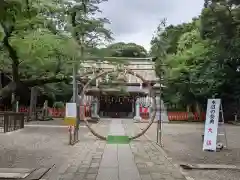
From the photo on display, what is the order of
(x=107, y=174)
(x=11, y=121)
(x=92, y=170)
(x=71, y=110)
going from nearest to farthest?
(x=107, y=174), (x=92, y=170), (x=71, y=110), (x=11, y=121)

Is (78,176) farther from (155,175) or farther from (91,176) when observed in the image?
(155,175)

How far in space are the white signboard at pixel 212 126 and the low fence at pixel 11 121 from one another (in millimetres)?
9372

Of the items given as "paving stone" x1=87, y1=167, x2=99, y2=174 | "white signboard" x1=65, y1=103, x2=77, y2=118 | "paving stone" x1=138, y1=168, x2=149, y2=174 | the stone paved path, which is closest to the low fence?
"white signboard" x1=65, y1=103, x2=77, y2=118

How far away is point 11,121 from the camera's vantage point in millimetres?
17703

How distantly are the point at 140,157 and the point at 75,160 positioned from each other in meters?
1.76

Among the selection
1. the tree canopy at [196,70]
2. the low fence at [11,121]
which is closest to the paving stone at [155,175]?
the low fence at [11,121]

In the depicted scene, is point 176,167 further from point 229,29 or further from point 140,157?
point 229,29

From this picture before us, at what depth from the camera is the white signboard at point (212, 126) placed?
11297 mm

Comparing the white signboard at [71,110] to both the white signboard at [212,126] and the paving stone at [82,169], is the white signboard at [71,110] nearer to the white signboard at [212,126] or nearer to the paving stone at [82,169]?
the white signboard at [212,126]

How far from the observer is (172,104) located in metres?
36.7

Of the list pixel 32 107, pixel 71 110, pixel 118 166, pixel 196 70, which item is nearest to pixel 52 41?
pixel 71 110

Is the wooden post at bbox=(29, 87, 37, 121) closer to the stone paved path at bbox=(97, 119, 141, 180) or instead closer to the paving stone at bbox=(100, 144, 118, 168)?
the paving stone at bbox=(100, 144, 118, 168)

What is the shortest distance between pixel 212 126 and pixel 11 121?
10.5m

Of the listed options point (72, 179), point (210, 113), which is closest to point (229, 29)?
point (210, 113)
